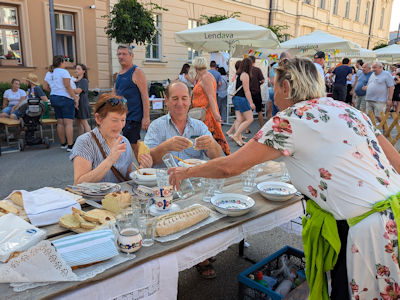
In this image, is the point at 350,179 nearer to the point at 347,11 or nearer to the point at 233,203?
the point at 233,203

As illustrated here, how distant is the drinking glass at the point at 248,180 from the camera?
2316 mm

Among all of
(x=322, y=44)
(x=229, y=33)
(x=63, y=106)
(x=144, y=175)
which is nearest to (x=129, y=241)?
(x=144, y=175)

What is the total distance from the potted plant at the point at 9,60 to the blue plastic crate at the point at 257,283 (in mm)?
9175

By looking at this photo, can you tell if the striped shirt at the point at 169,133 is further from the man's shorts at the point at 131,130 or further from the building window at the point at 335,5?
the building window at the point at 335,5

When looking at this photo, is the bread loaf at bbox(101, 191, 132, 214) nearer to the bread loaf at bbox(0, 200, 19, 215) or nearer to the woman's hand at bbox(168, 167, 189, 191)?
the woman's hand at bbox(168, 167, 189, 191)

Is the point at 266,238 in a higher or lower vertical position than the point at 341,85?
lower

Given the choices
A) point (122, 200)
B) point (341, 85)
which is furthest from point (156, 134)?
point (341, 85)

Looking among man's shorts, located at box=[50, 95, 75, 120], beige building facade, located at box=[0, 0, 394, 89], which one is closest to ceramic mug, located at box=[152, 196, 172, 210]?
man's shorts, located at box=[50, 95, 75, 120]

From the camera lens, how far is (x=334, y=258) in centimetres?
156

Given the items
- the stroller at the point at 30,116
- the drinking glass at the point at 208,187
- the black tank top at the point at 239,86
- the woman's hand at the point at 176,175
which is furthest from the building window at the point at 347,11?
the woman's hand at the point at 176,175

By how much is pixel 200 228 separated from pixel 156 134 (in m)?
1.47

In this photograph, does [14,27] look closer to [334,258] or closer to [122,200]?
[122,200]

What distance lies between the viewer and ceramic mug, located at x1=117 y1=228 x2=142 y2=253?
4.65 ft

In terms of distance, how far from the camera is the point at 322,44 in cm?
970
